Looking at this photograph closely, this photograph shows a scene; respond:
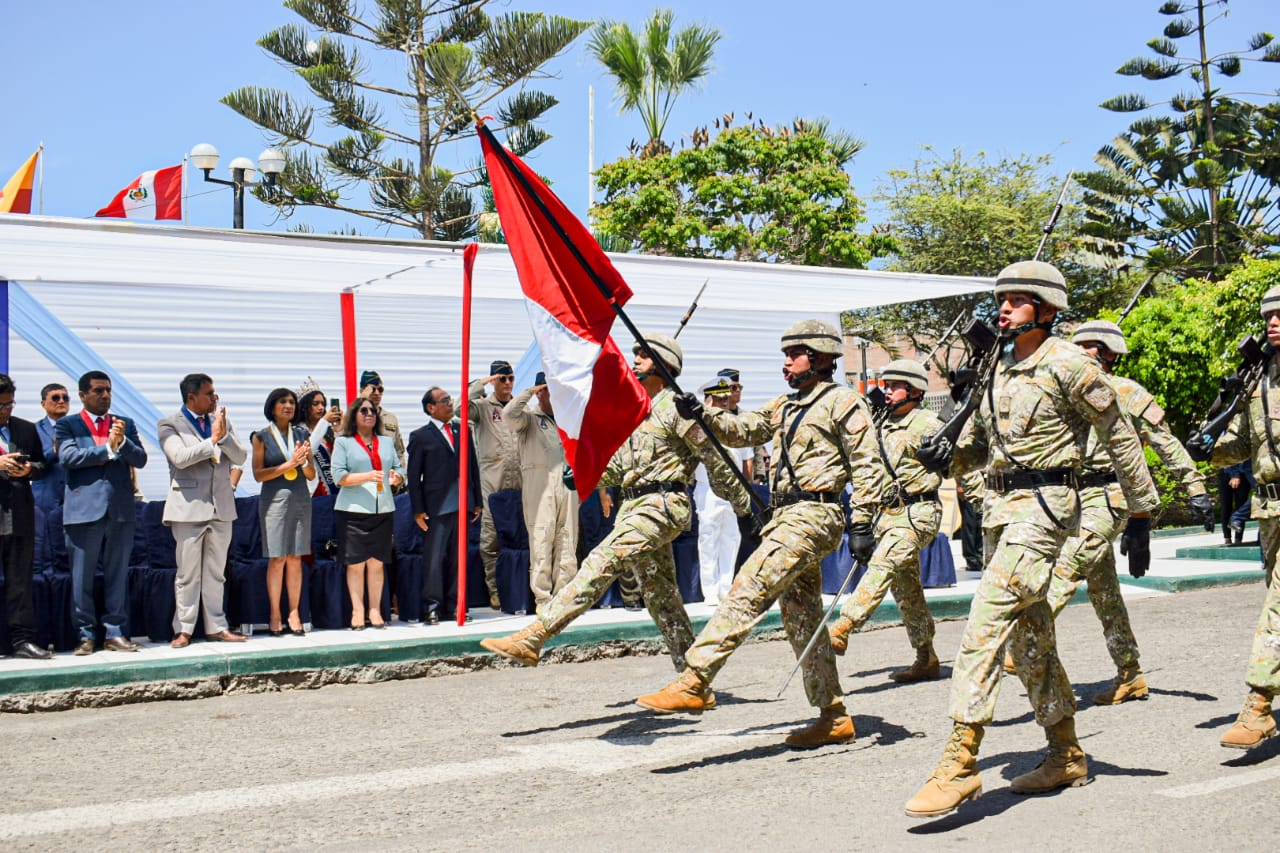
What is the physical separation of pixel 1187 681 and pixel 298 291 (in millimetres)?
8351

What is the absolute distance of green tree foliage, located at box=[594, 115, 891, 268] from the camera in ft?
116

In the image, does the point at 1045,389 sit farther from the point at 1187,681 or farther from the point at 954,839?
the point at 1187,681

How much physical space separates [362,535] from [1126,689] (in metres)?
5.88

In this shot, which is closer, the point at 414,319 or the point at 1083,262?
the point at 414,319

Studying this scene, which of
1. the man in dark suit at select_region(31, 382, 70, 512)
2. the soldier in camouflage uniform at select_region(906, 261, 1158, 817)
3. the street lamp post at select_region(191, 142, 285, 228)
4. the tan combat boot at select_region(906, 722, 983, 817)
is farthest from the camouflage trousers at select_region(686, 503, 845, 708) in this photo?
the street lamp post at select_region(191, 142, 285, 228)

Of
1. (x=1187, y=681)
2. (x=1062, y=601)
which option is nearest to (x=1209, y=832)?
(x=1062, y=601)

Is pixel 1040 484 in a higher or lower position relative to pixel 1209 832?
higher

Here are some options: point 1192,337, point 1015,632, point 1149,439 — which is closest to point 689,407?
point 1015,632

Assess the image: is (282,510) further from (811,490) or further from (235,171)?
(235,171)

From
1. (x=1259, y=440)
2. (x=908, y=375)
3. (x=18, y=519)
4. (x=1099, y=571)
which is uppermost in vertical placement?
(x=908, y=375)

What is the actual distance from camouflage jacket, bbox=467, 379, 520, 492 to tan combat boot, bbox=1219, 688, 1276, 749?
7414 millimetres

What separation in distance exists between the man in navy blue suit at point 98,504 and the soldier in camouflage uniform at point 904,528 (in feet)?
16.4

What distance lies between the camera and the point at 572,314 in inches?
307

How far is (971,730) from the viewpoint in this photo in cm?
536
